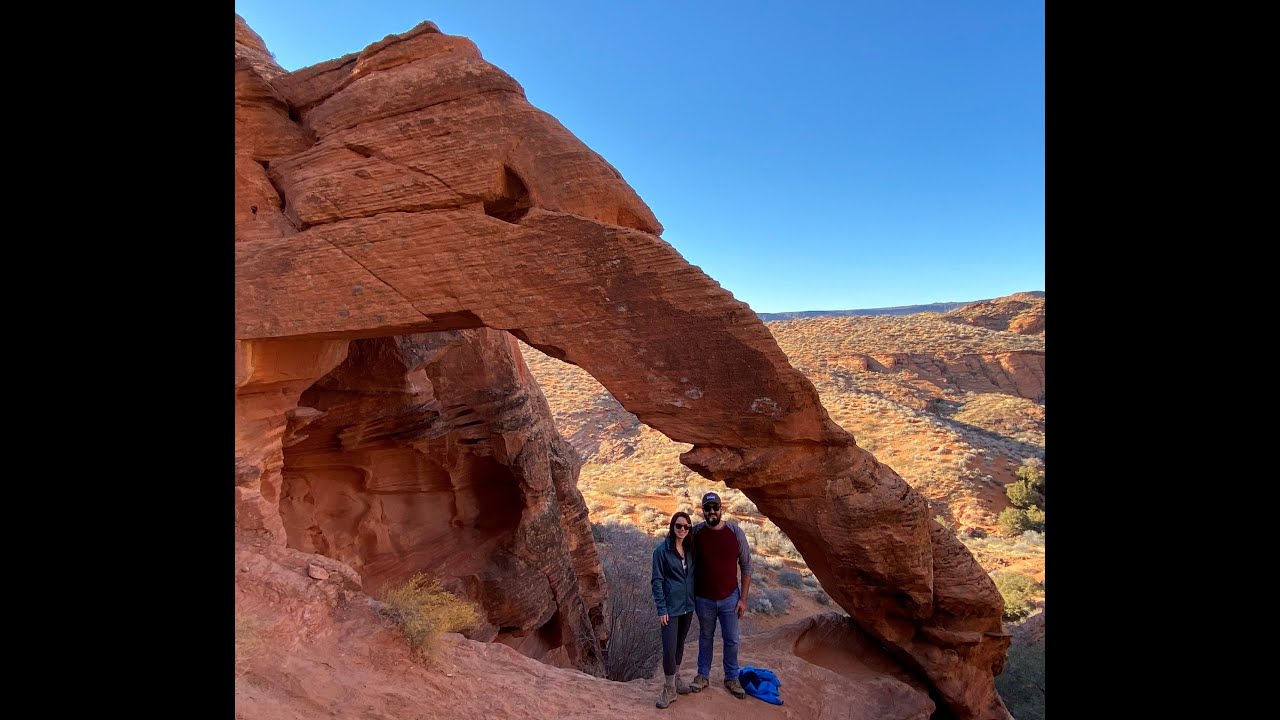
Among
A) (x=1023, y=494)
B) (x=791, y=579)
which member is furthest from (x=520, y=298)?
(x=1023, y=494)

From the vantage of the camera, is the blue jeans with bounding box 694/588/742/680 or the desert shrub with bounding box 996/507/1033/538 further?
the desert shrub with bounding box 996/507/1033/538

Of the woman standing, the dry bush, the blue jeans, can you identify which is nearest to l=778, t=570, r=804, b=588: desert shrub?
the blue jeans

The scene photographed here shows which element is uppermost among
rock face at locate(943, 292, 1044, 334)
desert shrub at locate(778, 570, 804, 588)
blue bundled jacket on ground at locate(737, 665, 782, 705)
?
rock face at locate(943, 292, 1044, 334)

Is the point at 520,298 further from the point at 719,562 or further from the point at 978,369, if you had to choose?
the point at 978,369

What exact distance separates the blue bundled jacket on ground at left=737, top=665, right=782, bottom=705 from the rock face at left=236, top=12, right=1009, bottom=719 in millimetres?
1315

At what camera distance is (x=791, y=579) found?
14.3 meters

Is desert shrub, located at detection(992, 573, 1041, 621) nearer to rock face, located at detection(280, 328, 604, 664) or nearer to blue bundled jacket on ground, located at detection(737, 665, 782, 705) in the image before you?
blue bundled jacket on ground, located at detection(737, 665, 782, 705)

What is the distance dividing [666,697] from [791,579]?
10.3 m

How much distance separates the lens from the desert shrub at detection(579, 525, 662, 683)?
1048cm

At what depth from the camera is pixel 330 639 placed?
4.71 m
